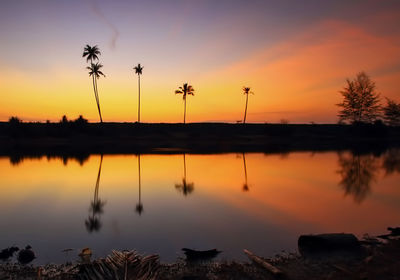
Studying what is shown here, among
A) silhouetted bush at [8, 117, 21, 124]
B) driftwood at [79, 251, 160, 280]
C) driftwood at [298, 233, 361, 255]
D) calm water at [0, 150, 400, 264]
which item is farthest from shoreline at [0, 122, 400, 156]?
driftwood at [79, 251, 160, 280]

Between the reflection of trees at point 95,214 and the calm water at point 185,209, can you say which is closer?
the calm water at point 185,209

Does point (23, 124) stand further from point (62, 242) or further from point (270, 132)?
point (62, 242)

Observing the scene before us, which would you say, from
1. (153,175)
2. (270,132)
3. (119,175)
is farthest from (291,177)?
(270,132)

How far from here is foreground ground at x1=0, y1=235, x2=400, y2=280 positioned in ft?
22.1

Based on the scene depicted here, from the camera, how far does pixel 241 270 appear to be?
7238mm

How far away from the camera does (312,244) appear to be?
877cm

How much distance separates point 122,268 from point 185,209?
7201mm

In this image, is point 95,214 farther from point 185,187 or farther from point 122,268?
point 185,187

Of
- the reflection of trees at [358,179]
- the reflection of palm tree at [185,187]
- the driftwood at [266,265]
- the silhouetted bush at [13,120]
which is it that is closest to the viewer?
the driftwood at [266,265]

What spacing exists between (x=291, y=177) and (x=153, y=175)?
9808mm

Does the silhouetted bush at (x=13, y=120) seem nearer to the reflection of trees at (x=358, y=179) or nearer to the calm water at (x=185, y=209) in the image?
the calm water at (x=185, y=209)

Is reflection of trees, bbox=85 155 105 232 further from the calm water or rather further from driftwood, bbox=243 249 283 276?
driftwood, bbox=243 249 283 276

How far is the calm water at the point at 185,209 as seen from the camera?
989 centimetres

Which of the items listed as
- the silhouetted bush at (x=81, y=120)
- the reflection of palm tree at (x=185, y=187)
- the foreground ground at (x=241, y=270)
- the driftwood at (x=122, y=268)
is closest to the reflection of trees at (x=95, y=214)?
the foreground ground at (x=241, y=270)
